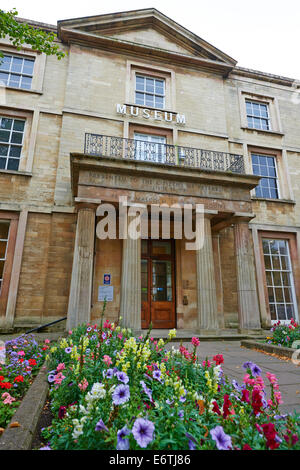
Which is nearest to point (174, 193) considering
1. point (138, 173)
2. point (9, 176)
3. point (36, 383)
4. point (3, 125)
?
point (138, 173)

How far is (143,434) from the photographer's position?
137cm

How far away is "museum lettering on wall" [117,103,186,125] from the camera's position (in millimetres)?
11999

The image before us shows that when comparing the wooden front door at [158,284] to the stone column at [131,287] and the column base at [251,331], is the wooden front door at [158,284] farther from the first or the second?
the column base at [251,331]

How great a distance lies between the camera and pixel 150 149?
37.2 feet

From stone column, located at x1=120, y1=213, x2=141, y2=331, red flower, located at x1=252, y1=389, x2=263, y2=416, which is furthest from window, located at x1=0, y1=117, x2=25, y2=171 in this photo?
red flower, located at x1=252, y1=389, x2=263, y2=416

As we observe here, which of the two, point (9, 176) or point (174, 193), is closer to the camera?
point (174, 193)

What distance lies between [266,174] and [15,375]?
1369 centimetres

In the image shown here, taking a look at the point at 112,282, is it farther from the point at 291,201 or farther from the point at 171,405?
the point at 291,201

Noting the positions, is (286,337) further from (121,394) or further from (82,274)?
(121,394)

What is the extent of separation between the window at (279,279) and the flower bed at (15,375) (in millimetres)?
10232

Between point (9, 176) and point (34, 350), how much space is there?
24.8 feet

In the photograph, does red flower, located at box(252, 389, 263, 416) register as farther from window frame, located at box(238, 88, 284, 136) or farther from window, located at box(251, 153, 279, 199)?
window frame, located at box(238, 88, 284, 136)

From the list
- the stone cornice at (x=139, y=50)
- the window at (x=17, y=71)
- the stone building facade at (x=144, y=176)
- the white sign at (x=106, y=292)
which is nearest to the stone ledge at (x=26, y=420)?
the stone building facade at (x=144, y=176)

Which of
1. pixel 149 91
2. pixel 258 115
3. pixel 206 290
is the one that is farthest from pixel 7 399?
pixel 258 115
